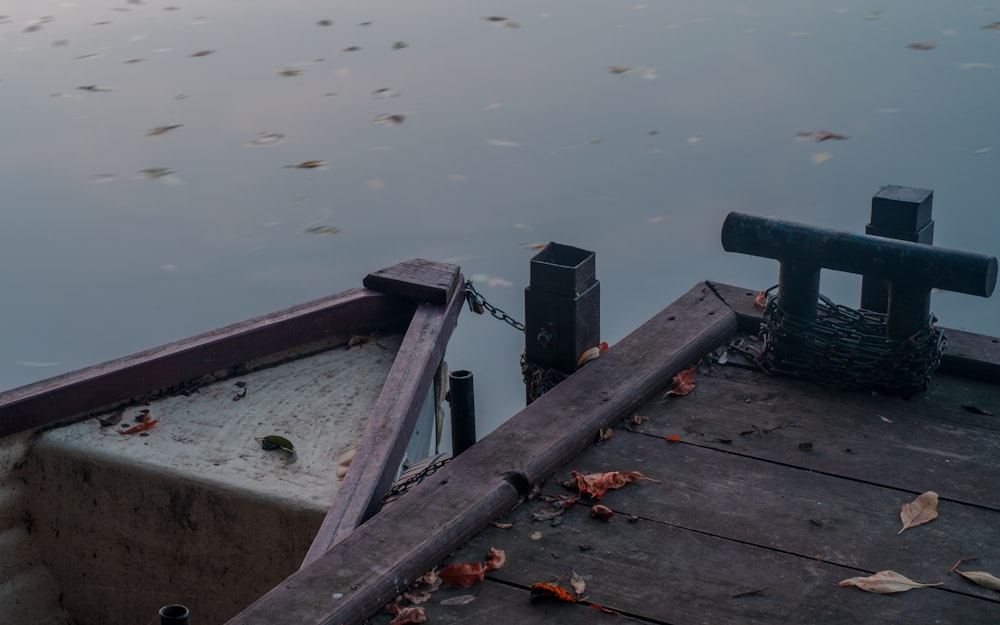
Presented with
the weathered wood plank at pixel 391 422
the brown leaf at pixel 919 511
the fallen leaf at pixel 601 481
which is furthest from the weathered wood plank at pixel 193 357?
the brown leaf at pixel 919 511

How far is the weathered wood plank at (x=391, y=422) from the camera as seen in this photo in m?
2.82

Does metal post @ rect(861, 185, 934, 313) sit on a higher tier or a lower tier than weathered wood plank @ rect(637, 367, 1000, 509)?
higher

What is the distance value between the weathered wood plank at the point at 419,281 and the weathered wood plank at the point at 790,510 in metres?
1.41

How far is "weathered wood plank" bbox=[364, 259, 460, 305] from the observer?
3969 millimetres

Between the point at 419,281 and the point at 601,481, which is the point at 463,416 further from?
the point at 419,281

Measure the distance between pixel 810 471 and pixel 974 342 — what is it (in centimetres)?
89

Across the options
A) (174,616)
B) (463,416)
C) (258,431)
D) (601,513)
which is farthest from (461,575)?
(258,431)

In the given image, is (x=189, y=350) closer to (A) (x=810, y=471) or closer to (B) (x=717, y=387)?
(B) (x=717, y=387)

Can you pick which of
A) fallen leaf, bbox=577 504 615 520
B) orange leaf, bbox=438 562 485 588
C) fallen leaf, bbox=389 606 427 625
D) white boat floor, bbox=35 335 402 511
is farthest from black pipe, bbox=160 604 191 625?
white boat floor, bbox=35 335 402 511

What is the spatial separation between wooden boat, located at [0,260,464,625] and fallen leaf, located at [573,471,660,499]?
0.66 m

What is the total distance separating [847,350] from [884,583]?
94 cm

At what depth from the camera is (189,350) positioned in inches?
144

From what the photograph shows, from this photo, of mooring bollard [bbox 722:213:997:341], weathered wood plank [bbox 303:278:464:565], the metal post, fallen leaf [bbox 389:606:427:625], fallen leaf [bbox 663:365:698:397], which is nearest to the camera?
fallen leaf [bbox 389:606:427:625]

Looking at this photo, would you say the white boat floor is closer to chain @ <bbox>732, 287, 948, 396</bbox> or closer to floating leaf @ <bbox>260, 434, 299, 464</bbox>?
floating leaf @ <bbox>260, 434, 299, 464</bbox>
